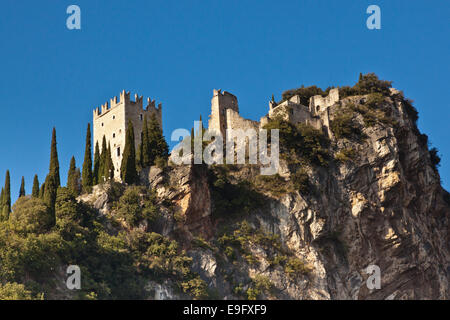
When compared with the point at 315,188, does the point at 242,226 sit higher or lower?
A: lower


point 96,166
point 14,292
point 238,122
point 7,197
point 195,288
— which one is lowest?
point 14,292

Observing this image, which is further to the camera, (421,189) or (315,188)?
(421,189)

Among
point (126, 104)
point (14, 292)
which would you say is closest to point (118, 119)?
point (126, 104)

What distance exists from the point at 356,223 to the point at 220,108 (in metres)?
14.1

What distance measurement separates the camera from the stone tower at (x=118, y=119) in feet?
177

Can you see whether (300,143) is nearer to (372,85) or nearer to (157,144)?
(157,144)

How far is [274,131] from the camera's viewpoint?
5044 centimetres

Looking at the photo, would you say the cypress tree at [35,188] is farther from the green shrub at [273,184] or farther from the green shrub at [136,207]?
the green shrub at [273,184]

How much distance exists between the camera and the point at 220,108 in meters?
53.3

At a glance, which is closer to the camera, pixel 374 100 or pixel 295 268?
pixel 295 268
